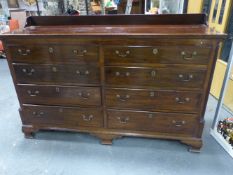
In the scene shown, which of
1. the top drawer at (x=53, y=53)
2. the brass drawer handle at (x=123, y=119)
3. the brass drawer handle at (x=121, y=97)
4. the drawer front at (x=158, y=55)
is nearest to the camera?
the drawer front at (x=158, y=55)

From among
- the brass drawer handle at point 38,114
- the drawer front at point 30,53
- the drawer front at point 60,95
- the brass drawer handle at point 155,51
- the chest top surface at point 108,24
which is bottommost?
the brass drawer handle at point 38,114

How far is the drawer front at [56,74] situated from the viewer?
61.2 inches

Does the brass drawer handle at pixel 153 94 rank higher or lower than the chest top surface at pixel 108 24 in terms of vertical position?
lower

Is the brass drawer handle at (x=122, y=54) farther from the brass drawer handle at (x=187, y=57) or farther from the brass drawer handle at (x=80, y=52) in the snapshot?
the brass drawer handle at (x=187, y=57)

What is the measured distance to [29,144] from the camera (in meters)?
1.86

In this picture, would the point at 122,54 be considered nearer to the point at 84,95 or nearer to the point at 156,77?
the point at 156,77

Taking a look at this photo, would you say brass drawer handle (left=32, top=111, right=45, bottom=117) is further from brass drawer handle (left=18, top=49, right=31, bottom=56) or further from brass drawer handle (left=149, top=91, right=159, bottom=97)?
brass drawer handle (left=149, top=91, right=159, bottom=97)

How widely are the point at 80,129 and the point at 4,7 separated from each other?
4209 millimetres

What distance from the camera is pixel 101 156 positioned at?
1.71m

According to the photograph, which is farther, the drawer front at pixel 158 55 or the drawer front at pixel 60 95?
the drawer front at pixel 60 95

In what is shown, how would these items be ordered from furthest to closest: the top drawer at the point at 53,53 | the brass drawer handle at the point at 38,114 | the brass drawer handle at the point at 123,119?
the brass drawer handle at the point at 38,114 → the brass drawer handle at the point at 123,119 → the top drawer at the point at 53,53

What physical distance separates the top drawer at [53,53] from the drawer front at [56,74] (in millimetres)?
50

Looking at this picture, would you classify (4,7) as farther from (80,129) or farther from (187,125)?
(187,125)

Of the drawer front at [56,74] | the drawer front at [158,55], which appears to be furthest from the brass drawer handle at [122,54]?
the drawer front at [56,74]
